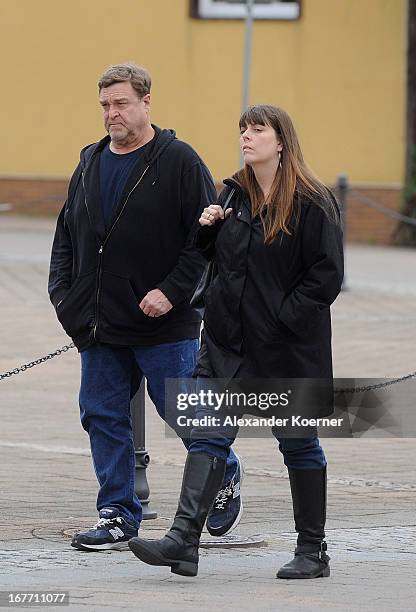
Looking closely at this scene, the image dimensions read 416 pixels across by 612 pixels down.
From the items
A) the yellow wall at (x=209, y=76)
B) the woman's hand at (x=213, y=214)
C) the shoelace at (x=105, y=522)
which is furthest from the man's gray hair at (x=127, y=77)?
the yellow wall at (x=209, y=76)

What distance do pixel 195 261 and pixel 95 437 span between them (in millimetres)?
839

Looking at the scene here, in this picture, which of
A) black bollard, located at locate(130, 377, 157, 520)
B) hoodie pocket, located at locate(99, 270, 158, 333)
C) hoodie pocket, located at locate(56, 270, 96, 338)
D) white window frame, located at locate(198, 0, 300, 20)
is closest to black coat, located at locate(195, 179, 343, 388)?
hoodie pocket, located at locate(99, 270, 158, 333)

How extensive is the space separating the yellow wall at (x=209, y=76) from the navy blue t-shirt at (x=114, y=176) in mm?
15660

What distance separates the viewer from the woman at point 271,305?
20.4 feet

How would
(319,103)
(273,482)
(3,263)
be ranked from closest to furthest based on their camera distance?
(273,482) → (3,263) → (319,103)

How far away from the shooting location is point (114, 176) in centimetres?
702

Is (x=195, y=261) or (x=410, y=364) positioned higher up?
(x=195, y=261)

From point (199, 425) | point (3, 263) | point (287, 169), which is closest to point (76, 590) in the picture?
point (199, 425)

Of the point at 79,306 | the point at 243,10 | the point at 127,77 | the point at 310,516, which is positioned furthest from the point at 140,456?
the point at 243,10

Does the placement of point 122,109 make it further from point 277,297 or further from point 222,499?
point 222,499

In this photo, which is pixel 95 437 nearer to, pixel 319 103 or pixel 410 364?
pixel 410 364

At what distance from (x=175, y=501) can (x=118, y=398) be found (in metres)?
1.26

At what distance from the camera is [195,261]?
Result: 6.87m

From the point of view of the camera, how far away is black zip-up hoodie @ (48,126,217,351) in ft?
22.7
